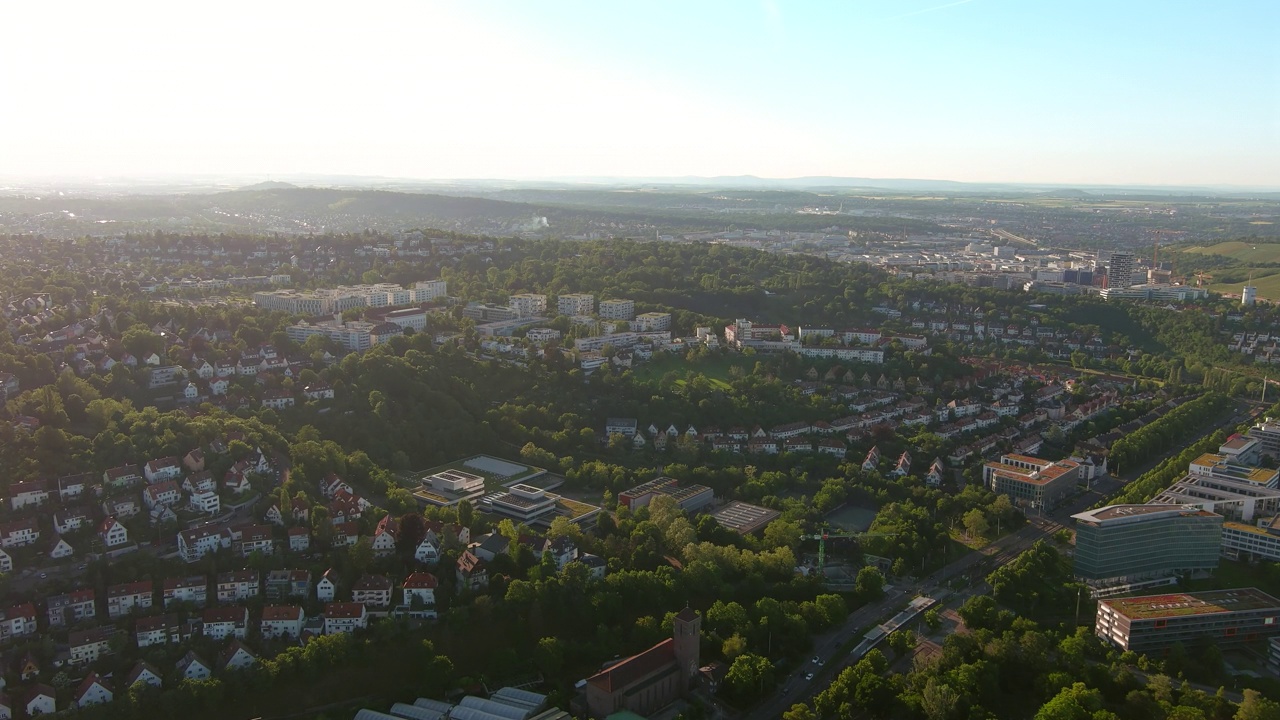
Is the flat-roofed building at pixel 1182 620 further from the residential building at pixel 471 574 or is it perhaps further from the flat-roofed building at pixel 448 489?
the flat-roofed building at pixel 448 489

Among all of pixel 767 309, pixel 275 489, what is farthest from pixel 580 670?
pixel 767 309

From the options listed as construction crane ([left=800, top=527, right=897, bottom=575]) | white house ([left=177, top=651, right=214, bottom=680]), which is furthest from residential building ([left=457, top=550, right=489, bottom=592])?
construction crane ([left=800, top=527, right=897, bottom=575])

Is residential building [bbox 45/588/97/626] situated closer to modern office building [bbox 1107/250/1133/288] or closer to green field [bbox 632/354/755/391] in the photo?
green field [bbox 632/354/755/391]

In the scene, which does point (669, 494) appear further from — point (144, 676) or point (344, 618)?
point (144, 676)

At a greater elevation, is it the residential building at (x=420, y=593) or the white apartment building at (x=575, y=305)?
the white apartment building at (x=575, y=305)

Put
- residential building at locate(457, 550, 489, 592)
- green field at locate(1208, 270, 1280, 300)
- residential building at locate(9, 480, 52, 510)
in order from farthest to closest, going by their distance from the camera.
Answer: green field at locate(1208, 270, 1280, 300)
residential building at locate(9, 480, 52, 510)
residential building at locate(457, 550, 489, 592)

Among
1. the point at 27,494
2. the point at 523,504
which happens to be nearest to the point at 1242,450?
the point at 523,504

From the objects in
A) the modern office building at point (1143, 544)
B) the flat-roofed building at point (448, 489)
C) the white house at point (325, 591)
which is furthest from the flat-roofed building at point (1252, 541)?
the white house at point (325, 591)
